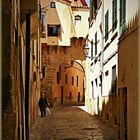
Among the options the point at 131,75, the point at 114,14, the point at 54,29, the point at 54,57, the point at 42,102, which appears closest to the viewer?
the point at 131,75

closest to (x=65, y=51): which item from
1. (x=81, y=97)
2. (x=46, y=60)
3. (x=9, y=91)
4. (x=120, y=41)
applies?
(x=46, y=60)

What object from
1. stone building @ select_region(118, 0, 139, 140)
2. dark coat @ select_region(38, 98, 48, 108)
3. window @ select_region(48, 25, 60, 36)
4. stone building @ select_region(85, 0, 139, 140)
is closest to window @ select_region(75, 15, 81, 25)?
window @ select_region(48, 25, 60, 36)

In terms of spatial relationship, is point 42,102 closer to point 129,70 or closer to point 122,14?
point 122,14

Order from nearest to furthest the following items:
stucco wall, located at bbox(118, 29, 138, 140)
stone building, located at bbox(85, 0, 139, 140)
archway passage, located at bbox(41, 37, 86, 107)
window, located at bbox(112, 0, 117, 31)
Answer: stucco wall, located at bbox(118, 29, 138, 140)
stone building, located at bbox(85, 0, 139, 140)
window, located at bbox(112, 0, 117, 31)
archway passage, located at bbox(41, 37, 86, 107)

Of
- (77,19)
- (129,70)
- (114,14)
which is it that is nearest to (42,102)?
(114,14)

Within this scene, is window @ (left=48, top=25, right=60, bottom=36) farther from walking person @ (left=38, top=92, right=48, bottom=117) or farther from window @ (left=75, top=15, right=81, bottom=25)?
walking person @ (left=38, top=92, right=48, bottom=117)

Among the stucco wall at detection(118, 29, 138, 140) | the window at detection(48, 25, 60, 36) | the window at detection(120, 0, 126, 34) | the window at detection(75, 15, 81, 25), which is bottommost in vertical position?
the stucco wall at detection(118, 29, 138, 140)

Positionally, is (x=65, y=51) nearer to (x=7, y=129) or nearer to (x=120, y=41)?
(x=120, y=41)

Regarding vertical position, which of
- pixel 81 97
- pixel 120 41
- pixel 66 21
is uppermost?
pixel 66 21

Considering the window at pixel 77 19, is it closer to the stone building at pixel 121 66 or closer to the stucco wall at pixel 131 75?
the stone building at pixel 121 66

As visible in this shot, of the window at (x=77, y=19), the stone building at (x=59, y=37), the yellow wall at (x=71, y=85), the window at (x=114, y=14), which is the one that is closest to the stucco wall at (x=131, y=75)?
the window at (x=114, y=14)

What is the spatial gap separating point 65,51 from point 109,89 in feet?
84.7

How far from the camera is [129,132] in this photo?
12.4m

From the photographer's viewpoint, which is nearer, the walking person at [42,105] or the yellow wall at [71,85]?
the walking person at [42,105]
